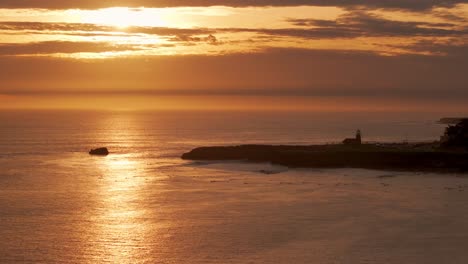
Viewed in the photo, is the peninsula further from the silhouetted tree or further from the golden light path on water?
the golden light path on water

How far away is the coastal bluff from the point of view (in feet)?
243

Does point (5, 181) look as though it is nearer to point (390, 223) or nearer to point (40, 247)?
point (40, 247)

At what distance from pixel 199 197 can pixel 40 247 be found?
20.4 meters

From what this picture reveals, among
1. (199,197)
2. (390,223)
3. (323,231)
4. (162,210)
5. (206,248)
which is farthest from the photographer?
(199,197)

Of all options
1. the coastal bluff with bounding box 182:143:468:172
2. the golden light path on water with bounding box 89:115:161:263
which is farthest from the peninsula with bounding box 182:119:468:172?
the golden light path on water with bounding box 89:115:161:263

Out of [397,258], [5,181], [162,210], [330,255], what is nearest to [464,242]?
[397,258]

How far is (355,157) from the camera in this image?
79062 mm

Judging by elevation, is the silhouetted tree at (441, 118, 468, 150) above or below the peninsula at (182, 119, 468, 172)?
above

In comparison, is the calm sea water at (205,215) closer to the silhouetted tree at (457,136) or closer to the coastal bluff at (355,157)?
the coastal bluff at (355,157)

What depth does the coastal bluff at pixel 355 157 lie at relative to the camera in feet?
243

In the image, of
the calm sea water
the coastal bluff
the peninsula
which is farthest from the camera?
the peninsula

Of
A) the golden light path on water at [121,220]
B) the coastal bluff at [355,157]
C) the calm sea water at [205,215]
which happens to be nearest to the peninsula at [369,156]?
the coastal bluff at [355,157]

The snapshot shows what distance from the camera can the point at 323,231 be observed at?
39.8 m

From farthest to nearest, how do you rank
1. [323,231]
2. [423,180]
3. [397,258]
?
1. [423,180]
2. [323,231]
3. [397,258]
